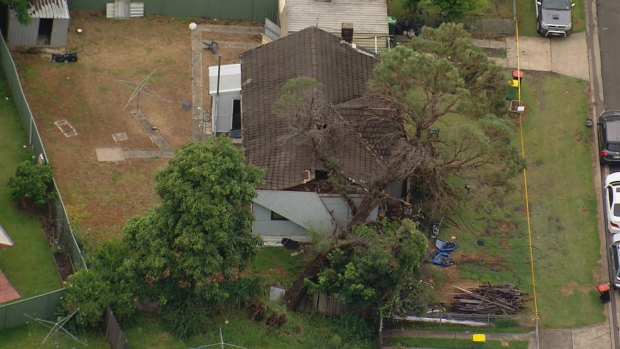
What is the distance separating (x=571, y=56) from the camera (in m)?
74.2

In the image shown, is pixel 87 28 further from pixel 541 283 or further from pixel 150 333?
pixel 541 283

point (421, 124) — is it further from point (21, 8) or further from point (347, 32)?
point (21, 8)

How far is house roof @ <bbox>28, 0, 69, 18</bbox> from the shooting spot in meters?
71.9

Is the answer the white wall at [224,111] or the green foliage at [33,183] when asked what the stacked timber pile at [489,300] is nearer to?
the white wall at [224,111]

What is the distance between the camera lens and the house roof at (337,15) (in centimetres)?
7181

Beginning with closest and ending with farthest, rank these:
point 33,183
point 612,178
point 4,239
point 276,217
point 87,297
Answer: point 87,297
point 4,239
point 33,183
point 276,217
point 612,178

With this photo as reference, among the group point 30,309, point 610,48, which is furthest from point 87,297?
point 610,48

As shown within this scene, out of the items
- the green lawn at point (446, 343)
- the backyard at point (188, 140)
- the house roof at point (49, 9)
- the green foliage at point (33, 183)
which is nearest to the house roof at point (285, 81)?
the backyard at point (188, 140)

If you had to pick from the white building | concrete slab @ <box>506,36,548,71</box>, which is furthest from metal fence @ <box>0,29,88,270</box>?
concrete slab @ <box>506,36,548,71</box>

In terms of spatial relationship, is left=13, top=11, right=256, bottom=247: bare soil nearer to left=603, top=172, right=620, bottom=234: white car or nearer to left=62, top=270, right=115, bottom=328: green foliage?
left=62, top=270, right=115, bottom=328: green foliage

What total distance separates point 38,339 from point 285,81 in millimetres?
19233

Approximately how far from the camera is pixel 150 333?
56.1 metres

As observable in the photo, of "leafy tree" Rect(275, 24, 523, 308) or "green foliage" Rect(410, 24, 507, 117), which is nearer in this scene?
"leafy tree" Rect(275, 24, 523, 308)

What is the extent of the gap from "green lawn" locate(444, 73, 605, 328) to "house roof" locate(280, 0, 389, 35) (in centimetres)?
950
